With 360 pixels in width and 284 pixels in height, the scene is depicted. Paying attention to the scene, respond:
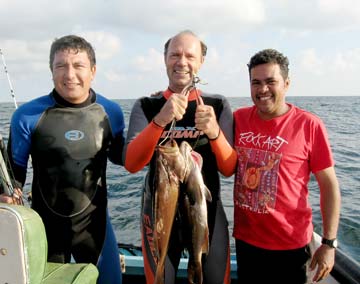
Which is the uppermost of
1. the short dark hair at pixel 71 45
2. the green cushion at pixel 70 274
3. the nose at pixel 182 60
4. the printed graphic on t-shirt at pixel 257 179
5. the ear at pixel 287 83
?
the short dark hair at pixel 71 45

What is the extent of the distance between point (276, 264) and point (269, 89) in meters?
1.51

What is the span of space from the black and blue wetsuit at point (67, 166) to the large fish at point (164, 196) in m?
0.96

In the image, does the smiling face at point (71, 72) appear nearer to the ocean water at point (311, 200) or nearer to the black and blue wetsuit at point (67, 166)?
the black and blue wetsuit at point (67, 166)

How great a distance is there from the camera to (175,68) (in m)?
3.04

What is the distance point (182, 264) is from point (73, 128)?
80.5 inches

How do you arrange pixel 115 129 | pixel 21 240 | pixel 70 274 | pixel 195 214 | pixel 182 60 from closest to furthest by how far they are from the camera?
pixel 21 240, pixel 70 274, pixel 195 214, pixel 182 60, pixel 115 129

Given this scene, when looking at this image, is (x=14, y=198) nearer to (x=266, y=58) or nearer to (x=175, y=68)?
(x=175, y=68)

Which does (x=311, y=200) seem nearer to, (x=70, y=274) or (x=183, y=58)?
(x=183, y=58)

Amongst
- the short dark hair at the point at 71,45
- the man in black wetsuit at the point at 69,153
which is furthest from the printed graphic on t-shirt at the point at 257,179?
the short dark hair at the point at 71,45

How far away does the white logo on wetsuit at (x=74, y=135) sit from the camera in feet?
10.9

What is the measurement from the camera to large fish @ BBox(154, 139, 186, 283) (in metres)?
2.60

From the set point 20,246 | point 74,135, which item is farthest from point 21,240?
point 74,135

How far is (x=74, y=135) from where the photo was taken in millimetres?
3338

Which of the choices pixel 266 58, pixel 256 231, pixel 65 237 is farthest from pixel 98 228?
pixel 266 58
